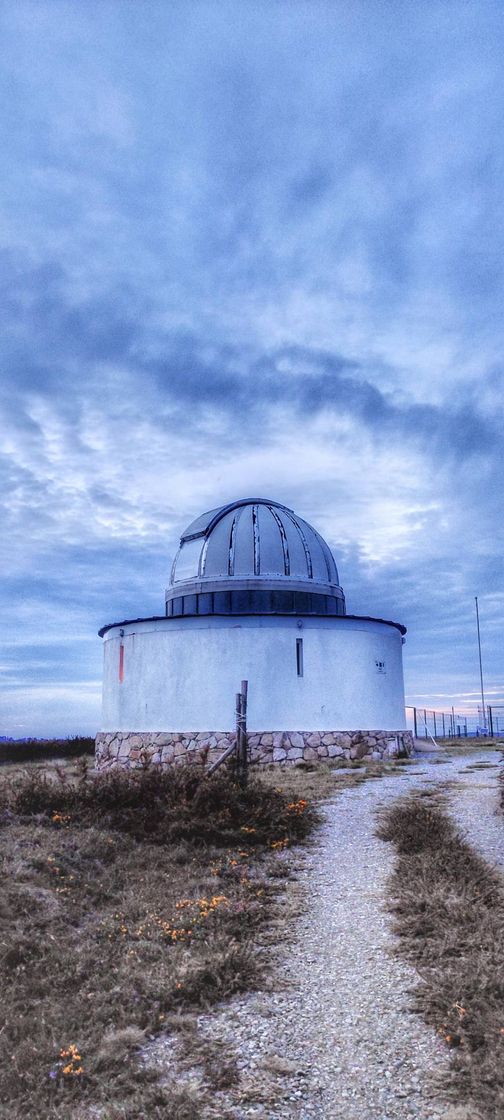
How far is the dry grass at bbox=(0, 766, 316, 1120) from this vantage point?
538 cm

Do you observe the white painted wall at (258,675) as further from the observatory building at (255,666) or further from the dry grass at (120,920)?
the dry grass at (120,920)

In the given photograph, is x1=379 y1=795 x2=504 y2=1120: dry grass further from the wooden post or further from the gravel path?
the wooden post

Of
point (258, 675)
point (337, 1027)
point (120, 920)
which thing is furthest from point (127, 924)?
point (258, 675)

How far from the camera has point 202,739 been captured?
A: 2336cm

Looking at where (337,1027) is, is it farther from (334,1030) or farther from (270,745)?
(270,745)

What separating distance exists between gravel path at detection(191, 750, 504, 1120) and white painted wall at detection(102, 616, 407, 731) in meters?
14.2

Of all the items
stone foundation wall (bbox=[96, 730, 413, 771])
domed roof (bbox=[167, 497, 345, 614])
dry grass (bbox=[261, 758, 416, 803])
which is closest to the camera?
dry grass (bbox=[261, 758, 416, 803])

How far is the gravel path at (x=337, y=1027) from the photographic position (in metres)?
4.98

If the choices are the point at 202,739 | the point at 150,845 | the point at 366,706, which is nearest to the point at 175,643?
the point at 202,739

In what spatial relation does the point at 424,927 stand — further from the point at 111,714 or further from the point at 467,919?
the point at 111,714

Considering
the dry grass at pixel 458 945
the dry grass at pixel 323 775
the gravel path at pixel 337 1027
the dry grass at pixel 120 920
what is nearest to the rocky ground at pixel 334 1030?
the gravel path at pixel 337 1027

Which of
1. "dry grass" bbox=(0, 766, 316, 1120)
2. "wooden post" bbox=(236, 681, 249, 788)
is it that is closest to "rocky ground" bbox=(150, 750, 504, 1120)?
"dry grass" bbox=(0, 766, 316, 1120)

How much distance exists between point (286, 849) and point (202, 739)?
12.9 m

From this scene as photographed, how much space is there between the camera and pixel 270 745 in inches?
914
